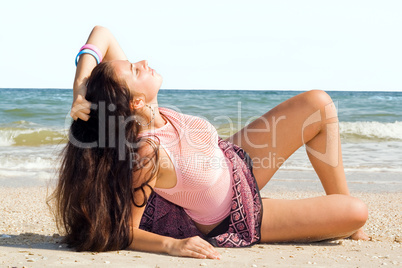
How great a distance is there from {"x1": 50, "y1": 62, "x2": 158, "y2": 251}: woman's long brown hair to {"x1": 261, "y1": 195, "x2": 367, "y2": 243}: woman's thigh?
2.83 feet

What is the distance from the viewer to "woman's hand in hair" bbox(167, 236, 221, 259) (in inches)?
104

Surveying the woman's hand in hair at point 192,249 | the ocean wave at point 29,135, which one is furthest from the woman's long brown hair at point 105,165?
the ocean wave at point 29,135

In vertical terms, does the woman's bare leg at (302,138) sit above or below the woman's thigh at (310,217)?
above

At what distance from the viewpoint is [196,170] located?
9.11 ft

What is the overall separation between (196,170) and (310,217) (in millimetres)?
836

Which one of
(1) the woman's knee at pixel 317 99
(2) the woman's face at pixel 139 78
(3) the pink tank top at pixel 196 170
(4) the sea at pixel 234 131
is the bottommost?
(4) the sea at pixel 234 131

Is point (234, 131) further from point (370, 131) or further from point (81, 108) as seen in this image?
point (81, 108)

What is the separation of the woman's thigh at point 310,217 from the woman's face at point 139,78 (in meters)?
1.05

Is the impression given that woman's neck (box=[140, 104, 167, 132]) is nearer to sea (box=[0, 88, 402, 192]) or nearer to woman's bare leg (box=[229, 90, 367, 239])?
sea (box=[0, 88, 402, 192])

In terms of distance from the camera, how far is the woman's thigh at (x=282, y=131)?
133 inches

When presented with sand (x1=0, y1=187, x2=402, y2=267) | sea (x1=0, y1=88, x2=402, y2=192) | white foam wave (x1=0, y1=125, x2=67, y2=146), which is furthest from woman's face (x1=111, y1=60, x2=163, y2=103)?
white foam wave (x1=0, y1=125, x2=67, y2=146)

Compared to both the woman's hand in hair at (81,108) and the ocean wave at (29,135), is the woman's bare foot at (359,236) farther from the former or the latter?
the ocean wave at (29,135)

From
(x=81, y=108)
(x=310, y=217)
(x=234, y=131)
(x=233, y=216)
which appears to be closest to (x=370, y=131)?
(x=234, y=131)

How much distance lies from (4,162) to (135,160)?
592cm
